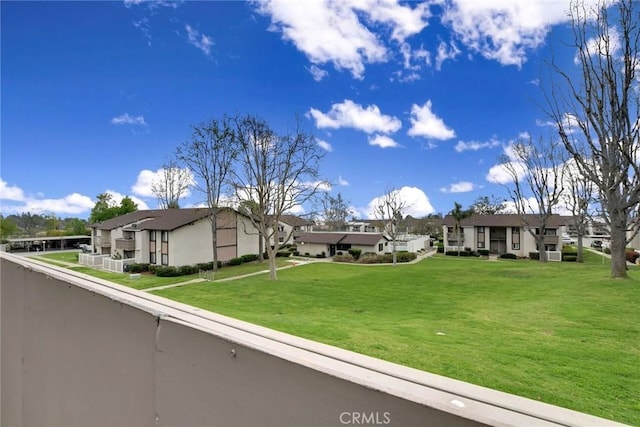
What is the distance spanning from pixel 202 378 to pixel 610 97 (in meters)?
13.9

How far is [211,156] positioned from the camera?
66.9 ft

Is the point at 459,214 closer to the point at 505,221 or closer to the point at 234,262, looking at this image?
the point at 505,221

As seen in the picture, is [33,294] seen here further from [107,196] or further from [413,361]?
[107,196]

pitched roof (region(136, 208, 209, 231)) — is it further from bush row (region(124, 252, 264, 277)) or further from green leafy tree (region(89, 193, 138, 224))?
green leafy tree (region(89, 193, 138, 224))

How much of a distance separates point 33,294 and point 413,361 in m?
3.60

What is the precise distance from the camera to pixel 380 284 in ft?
48.9

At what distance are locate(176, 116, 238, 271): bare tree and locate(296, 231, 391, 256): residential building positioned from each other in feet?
37.5

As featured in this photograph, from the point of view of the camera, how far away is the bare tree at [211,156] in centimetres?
1991

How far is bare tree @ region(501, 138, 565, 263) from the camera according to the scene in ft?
69.1

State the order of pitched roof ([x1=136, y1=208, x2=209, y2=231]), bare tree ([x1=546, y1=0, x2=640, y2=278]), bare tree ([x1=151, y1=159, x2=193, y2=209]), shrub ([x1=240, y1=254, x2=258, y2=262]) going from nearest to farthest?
bare tree ([x1=546, y1=0, x2=640, y2=278]) → pitched roof ([x1=136, y1=208, x2=209, y2=231]) → bare tree ([x1=151, y1=159, x2=193, y2=209]) → shrub ([x1=240, y1=254, x2=258, y2=262])

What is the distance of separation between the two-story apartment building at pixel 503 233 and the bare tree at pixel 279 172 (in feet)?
68.3


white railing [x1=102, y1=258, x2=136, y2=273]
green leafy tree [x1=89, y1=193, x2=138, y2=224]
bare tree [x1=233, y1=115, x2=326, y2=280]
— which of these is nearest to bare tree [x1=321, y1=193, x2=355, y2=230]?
green leafy tree [x1=89, y1=193, x2=138, y2=224]

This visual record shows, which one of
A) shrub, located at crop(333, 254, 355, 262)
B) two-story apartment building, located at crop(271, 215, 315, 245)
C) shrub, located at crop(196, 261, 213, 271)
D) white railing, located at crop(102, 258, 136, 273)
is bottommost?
shrub, located at crop(333, 254, 355, 262)

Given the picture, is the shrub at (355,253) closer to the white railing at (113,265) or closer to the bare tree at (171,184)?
the bare tree at (171,184)
